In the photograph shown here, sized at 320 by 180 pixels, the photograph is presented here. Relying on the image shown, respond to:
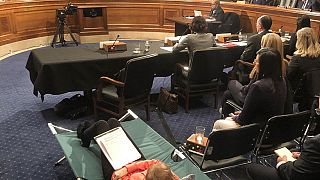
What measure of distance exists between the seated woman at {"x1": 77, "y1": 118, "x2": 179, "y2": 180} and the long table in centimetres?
110

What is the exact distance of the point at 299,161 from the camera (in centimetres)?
204

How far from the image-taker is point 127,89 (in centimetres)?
372

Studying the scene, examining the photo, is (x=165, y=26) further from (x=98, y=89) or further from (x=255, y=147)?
(x=255, y=147)

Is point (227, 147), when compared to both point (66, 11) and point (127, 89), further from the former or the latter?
point (66, 11)

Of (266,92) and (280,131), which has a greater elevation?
(266,92)

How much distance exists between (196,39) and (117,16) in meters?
4.98

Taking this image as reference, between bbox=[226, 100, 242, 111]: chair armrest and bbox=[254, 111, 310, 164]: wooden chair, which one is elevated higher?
bbox=[254, 111, 310, 164]: wooden chair

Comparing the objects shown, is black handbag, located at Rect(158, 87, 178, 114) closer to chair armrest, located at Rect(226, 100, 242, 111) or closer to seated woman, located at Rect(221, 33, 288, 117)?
seated woman, located at Rect(221, 33, 288, 117)

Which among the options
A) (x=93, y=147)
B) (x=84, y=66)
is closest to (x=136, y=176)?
(x=93, y=147)

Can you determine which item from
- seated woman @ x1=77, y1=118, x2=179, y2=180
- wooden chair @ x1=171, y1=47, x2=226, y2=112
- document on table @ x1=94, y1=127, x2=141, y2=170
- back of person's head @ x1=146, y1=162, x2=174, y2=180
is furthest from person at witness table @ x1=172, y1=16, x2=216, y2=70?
back of person's head @ x1=146, y1=162, x2=174, y2=180

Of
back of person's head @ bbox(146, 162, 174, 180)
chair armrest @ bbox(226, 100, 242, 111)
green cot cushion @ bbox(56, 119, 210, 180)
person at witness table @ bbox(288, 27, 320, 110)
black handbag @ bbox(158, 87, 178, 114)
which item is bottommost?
black handbag @ bbox(158, 87, 178, 114)

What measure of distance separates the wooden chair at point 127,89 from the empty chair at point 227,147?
1.28 m

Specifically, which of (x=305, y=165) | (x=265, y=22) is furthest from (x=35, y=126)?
(x=265, y=22)

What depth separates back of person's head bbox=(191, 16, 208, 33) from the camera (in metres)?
4.26
